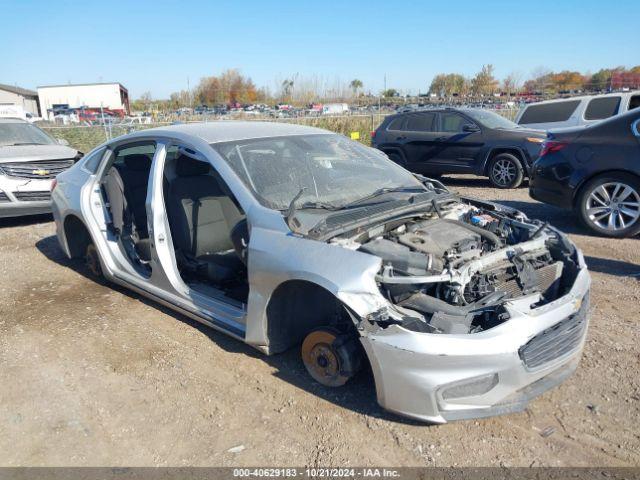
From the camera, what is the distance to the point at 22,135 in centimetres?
891

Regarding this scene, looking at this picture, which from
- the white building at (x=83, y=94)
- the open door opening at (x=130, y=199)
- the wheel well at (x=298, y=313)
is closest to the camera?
the wheel well at (x=298, y=313)

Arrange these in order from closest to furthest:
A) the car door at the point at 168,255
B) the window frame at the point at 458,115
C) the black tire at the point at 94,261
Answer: the car door at the point at 168,255, the black tire at the point at 94,261, the window frame at the point at 458,115

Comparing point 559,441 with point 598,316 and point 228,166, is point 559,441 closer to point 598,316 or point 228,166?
point 598,316

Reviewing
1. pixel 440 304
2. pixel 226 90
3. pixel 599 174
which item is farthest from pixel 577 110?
pixel 226 90

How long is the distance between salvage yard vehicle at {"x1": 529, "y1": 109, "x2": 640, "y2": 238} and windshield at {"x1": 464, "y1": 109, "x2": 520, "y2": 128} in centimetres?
357

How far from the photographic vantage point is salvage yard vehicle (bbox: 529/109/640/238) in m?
6.00

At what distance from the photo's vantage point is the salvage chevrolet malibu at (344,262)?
2525 millimetres

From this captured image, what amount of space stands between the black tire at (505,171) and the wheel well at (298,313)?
7.61 meters

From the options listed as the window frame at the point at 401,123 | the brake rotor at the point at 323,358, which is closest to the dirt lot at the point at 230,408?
the brake rotor at the point at 323,358

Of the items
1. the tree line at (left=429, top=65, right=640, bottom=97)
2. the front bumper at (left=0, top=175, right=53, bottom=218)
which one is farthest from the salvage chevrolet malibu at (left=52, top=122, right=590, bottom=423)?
the tree line at (left=429, top=65, right=640, bottom=97)

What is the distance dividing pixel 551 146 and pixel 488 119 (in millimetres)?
3883

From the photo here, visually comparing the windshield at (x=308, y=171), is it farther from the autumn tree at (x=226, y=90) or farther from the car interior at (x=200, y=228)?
the autumn tree at (x=226, y=90)

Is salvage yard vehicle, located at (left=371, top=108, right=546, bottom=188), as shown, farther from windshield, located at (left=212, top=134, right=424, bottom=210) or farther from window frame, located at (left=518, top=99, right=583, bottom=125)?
windshield, located at (left=212, top=134, right=424, bottom=210)

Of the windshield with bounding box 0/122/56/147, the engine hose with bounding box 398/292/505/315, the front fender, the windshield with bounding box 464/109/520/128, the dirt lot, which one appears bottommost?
the dirt lot
